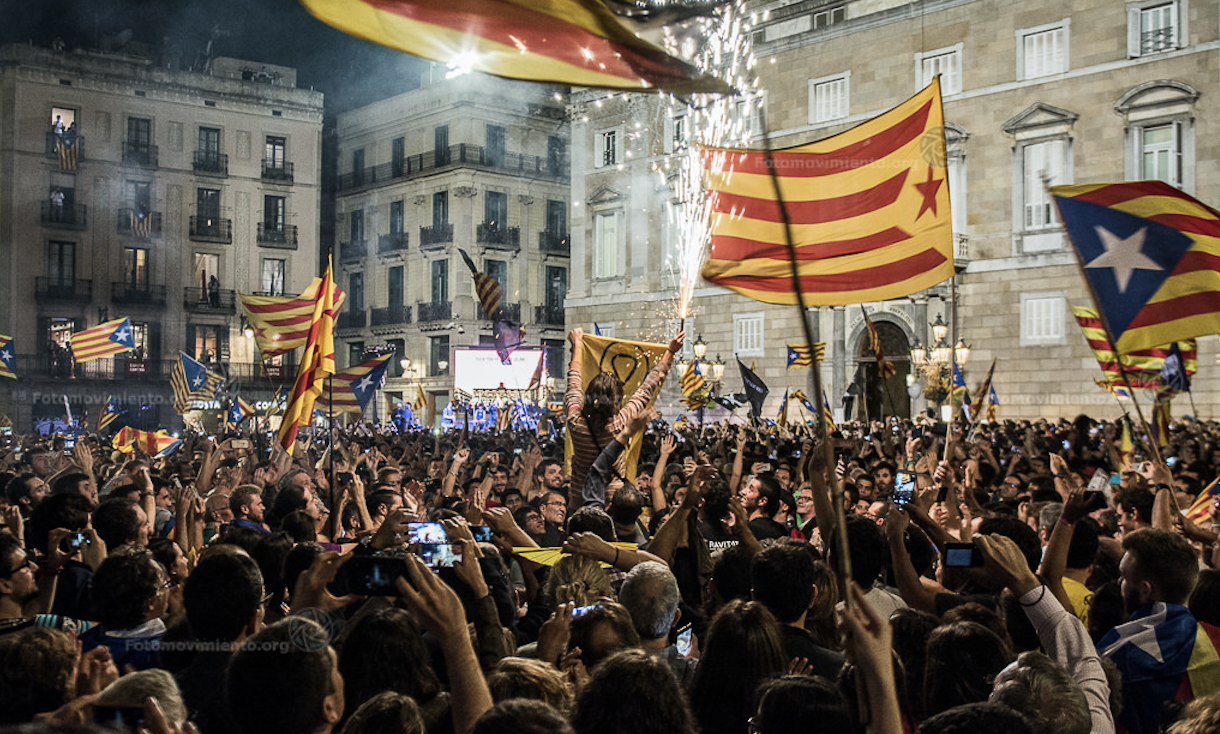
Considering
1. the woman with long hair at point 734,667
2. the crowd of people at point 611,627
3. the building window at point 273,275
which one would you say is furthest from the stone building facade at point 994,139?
the woman with long hair at point 734,667

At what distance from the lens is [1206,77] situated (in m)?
25.4

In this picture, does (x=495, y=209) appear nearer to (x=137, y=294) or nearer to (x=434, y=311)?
(x=434, y=311)

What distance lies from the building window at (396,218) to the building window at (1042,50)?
28715 millimetres

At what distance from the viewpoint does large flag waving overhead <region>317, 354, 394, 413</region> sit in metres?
16.3

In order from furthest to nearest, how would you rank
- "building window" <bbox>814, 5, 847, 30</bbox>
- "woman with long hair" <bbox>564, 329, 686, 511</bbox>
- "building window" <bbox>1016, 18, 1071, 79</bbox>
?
"building window" <bbox>814, 5, 847, 30</bbox>
"building window" <bbox>1016, 18, 1071, 79</bbox>
"woman with long hair" <bbox>564, 329, 686, 511</bbox>

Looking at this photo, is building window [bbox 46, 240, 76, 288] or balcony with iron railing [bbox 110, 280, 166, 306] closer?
building window [bbox 46, 240, 76, 288]

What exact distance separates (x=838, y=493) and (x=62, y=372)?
140 ft

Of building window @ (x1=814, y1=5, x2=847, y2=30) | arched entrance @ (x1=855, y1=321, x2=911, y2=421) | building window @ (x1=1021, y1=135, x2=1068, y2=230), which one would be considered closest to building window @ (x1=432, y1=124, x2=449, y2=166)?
building window @ (x1=814, y1=5, x2=847, y2=30)

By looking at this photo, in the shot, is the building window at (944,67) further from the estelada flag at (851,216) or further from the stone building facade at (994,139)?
the estelada flag at (851,216)

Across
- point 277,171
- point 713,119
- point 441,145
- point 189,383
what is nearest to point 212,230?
point 277,171

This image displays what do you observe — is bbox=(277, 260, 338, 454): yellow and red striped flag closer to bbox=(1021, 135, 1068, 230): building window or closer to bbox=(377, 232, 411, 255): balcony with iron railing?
bbox=(1021, 135, 1068, 230): building window

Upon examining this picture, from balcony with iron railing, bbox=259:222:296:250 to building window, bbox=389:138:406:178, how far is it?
5.27 m

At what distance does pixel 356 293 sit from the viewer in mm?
50719

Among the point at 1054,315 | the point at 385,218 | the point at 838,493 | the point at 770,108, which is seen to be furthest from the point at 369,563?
the point at 385,218
